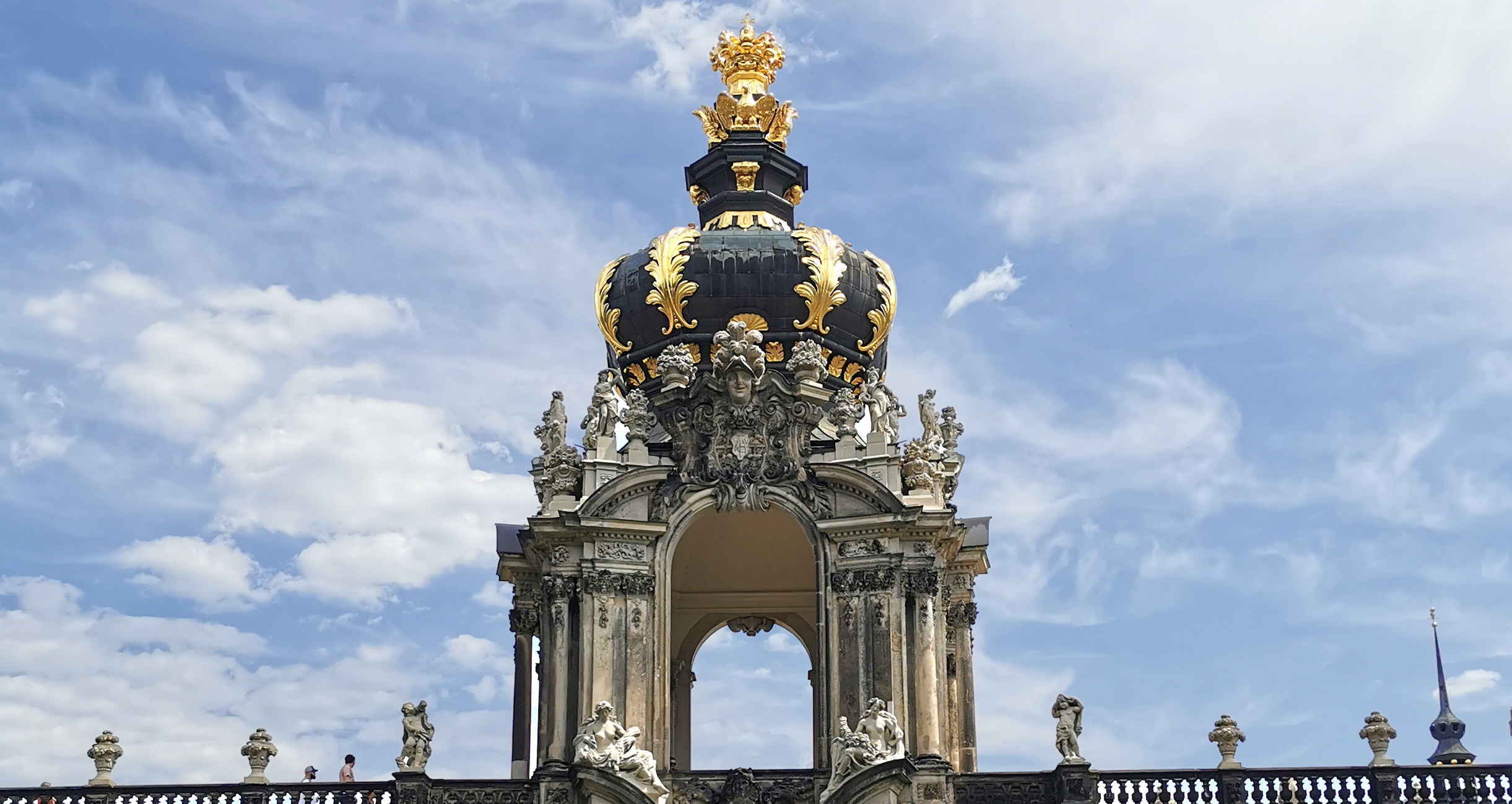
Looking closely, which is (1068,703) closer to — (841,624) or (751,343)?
(841,624)

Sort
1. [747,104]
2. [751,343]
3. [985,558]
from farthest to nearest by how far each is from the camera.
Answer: [747,104] < [985,558] < [751,343]

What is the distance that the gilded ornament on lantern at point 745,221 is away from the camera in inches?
1695

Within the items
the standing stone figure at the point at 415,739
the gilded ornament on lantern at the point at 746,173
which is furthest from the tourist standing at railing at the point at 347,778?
the gilded ornament on lantern at the point at 746,173

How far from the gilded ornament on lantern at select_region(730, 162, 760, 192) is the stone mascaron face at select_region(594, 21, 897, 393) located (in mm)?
29

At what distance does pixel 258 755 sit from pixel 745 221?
14.9m

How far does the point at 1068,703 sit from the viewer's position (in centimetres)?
3528

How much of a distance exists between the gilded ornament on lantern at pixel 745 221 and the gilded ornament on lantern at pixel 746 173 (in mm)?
814

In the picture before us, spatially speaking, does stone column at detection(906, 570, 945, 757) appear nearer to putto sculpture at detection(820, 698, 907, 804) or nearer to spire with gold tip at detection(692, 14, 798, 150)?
putto sculpture at detection(820, 698, 907, 804)

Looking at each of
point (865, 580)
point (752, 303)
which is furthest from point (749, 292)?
point (865, 580)

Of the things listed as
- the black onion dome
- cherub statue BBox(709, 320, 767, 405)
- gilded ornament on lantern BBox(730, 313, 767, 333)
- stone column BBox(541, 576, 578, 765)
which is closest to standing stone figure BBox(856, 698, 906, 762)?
stone column BBox(541, 576, 578, 765)

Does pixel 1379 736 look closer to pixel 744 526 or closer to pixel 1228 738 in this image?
pixel 1228 738

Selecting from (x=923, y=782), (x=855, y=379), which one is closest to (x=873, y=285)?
(x=855, y=379)

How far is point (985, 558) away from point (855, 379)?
4450mm

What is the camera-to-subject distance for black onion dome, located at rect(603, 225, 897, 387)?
134 feet
